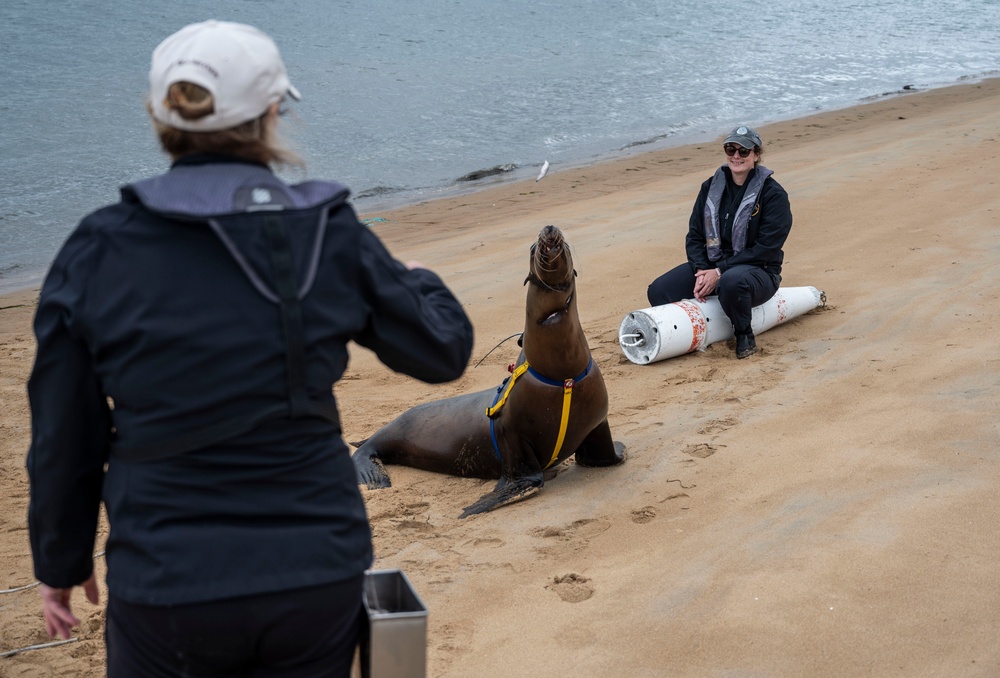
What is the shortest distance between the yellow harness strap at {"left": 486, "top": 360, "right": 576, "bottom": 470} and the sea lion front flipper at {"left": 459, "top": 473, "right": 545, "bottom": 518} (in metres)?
0.17

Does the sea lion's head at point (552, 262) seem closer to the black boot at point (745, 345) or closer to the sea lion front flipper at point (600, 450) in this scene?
the sea lion front flipper at point (600, 450)

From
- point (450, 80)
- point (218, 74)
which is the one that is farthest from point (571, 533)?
point (450, 80)

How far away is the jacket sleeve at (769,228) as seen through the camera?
6.83m

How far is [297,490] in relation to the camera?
5.69 feet

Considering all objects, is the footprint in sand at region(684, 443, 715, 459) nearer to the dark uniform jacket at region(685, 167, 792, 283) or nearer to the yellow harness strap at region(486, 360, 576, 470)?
the yellow harness strap at region(486, 360, 576, 470)

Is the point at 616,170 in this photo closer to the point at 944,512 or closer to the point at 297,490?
the point at 944,512

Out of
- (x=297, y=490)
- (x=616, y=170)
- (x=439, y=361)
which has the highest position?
(x=439, y=361)

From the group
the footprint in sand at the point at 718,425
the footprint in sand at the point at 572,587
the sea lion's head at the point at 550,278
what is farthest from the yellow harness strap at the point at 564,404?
the footprint in sand at the point at 572,587

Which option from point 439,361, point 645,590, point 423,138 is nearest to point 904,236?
point 645,590

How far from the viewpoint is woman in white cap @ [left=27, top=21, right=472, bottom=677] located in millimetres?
1662

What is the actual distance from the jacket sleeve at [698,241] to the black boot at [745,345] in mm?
547

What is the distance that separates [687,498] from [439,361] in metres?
2.92

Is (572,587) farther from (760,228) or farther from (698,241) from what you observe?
(698,241)

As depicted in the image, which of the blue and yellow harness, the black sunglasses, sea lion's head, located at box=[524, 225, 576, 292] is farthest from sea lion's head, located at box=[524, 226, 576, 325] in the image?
the black sunglasses
